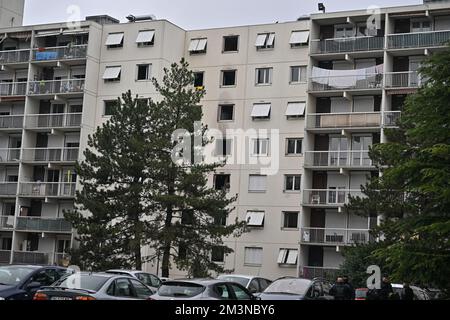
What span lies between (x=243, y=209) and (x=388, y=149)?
27.5 meters

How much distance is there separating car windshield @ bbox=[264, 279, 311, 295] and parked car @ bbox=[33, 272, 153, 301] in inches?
180

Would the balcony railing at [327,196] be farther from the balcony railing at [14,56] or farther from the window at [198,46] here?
the balcony railing at [14,56]

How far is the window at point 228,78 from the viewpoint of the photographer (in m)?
57.2

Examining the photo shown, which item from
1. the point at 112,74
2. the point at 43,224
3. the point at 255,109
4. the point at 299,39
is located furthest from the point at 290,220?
the point at 43,224

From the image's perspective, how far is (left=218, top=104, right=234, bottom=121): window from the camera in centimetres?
5644

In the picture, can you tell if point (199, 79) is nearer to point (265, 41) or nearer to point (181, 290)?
point (265, 41)

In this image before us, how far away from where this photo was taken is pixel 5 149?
206 ft

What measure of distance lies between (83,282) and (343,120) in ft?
122

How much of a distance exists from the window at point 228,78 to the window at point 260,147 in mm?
4775

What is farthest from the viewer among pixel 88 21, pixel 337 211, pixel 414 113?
pixel 88 21

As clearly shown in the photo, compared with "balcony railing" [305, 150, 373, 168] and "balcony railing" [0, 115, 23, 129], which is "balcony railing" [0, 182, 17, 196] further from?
"balcony railing" [305, 150, 373, 168]
